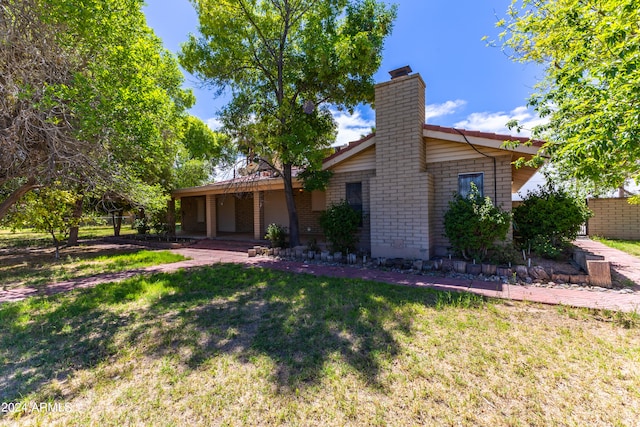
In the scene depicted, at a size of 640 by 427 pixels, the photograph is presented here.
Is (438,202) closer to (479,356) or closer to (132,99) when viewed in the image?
(479,356)

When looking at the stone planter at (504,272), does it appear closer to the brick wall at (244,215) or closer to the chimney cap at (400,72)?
the chimney cap at (400,72)

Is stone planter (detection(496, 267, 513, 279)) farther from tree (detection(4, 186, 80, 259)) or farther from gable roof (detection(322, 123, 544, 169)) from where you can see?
tree (detection(4, 186, 80, 259))

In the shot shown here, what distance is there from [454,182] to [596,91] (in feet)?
13.1

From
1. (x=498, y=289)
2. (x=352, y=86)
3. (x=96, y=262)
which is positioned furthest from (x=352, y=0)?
(x=96, y=262)

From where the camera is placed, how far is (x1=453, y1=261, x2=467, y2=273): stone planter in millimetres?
6703

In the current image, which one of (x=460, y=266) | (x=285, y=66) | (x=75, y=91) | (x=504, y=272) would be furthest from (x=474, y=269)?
(x=75, y=91)

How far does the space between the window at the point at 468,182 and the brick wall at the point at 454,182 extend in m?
0.09

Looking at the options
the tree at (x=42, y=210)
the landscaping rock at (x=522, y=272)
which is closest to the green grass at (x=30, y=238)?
the tree at (x=42, y=210)

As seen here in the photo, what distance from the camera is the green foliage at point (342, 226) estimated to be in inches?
344

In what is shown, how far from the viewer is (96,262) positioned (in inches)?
381

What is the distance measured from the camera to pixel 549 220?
23.8ft

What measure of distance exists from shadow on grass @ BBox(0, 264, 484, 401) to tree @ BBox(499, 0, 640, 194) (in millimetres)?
3081

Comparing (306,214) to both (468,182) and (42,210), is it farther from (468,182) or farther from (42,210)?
(42,210)

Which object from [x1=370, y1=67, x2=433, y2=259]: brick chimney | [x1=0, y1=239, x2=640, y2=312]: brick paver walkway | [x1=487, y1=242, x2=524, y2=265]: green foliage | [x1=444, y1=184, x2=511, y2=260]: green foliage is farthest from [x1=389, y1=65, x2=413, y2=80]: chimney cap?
[x1=0, y1=239, x2=640, y2=312]: brick paver walkway
